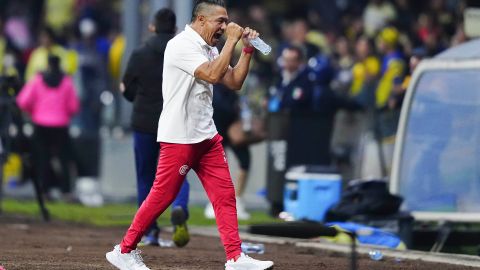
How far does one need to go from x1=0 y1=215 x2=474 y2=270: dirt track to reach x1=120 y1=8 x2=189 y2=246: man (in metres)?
0.37

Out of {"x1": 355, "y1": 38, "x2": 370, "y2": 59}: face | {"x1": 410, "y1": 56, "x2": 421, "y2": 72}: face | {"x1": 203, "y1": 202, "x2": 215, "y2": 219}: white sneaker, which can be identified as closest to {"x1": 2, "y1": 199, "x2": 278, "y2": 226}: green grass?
{"x1": 203, "y1": 202, "x2": 215, "y2": 219}: white sneaker

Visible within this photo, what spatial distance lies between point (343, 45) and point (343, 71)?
1.01 m

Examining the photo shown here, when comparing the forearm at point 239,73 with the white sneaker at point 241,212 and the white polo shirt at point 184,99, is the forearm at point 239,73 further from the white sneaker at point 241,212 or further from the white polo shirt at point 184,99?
the white sneaker at point 241,212

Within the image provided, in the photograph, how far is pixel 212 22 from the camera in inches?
412

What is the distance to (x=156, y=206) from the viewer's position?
34.6 feet

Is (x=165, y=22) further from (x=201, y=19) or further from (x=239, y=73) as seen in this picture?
(x=239, y=73)

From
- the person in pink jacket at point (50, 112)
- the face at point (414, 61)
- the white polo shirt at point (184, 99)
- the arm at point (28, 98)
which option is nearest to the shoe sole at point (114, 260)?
the white polo shirt at point (184, 99)

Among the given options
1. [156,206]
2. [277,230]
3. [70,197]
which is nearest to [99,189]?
[70,197]

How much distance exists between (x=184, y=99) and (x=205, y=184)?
0.65 m

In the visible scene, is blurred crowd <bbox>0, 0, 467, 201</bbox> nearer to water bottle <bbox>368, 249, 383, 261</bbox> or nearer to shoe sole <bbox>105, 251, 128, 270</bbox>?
water bottle <bbox>368, 249, 383, 261</bbox>

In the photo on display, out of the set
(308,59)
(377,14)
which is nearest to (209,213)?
(308,59)

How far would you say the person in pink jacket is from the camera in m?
21.1

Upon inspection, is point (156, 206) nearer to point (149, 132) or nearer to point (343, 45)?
point (149, 132)

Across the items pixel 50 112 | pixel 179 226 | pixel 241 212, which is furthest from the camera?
pixel 50 112
